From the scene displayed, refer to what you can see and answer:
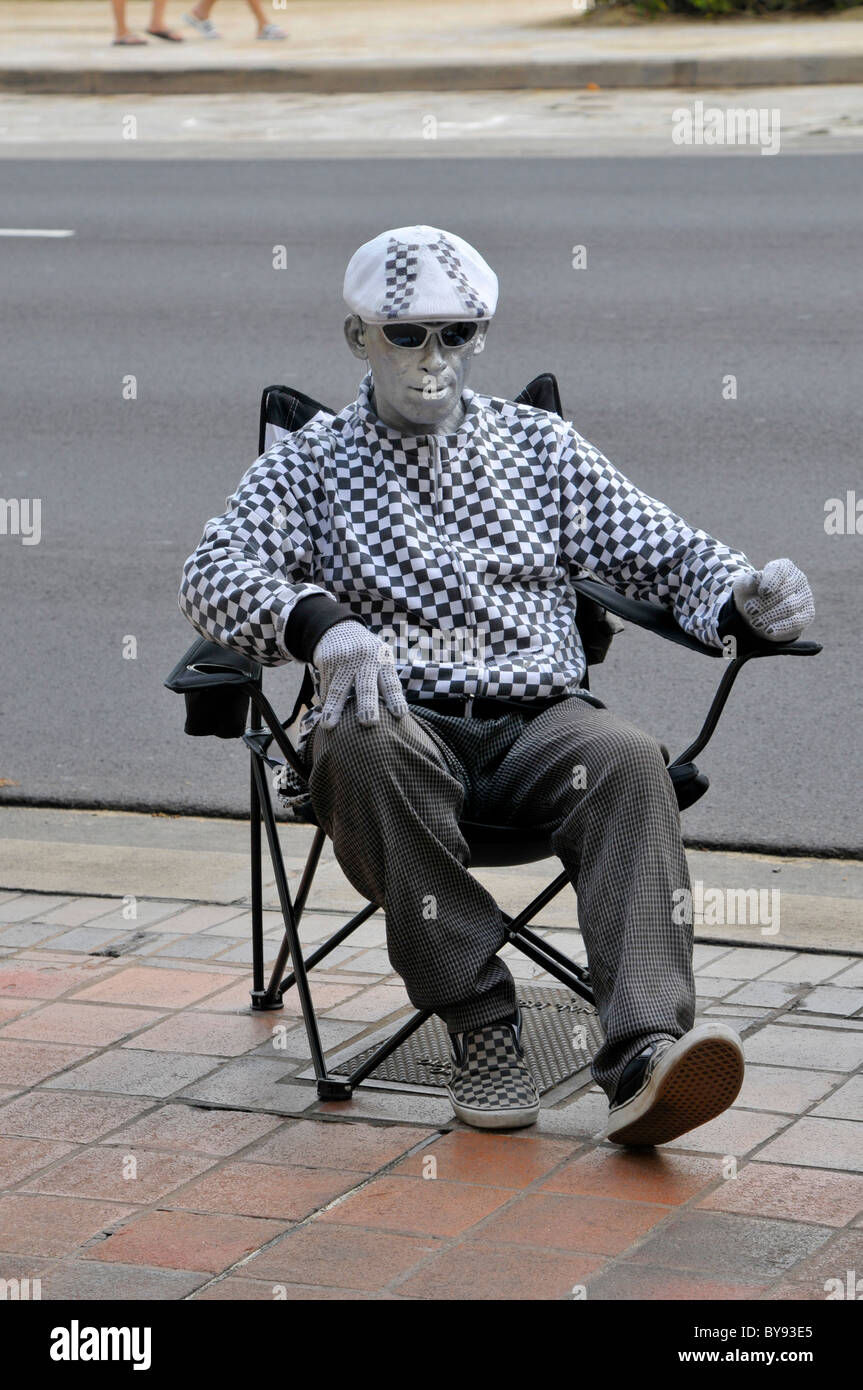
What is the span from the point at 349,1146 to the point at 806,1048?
A: 2.89ft

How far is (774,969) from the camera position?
13.2 feet

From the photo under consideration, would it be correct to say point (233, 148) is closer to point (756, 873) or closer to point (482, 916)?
point (756, 873)

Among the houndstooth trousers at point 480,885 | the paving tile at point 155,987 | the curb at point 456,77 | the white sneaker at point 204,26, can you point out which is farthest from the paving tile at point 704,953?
the white sneaker at point 204,26

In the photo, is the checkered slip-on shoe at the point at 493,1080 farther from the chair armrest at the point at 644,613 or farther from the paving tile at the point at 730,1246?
the chair armrest at the point at 644,613

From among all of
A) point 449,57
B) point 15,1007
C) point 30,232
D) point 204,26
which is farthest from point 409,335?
point 204,26

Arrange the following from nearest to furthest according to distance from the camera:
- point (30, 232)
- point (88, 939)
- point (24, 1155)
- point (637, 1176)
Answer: point (637, 1176), point (24, 1155), point (88, 939), point (30, 232)

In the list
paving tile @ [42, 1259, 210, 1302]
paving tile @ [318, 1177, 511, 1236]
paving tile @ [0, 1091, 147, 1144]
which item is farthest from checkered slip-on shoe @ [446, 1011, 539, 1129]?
paving tile @ [42, 1259, 210, 1302]

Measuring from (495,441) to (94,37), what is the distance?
19744 mm

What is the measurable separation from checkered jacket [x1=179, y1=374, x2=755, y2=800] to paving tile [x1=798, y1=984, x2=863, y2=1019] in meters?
0.74

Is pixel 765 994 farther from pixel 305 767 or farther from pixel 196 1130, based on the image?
pixel 196 1130

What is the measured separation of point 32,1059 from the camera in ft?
12.0

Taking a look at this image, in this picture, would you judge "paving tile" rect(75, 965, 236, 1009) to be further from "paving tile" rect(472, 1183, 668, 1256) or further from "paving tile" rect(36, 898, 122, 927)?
"paving tile" rect(472, 1183, 668, 1256)

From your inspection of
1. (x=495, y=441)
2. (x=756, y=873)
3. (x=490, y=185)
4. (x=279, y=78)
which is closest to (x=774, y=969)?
(x=756, y=873)

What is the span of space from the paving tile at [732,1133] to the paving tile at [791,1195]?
9 cm
